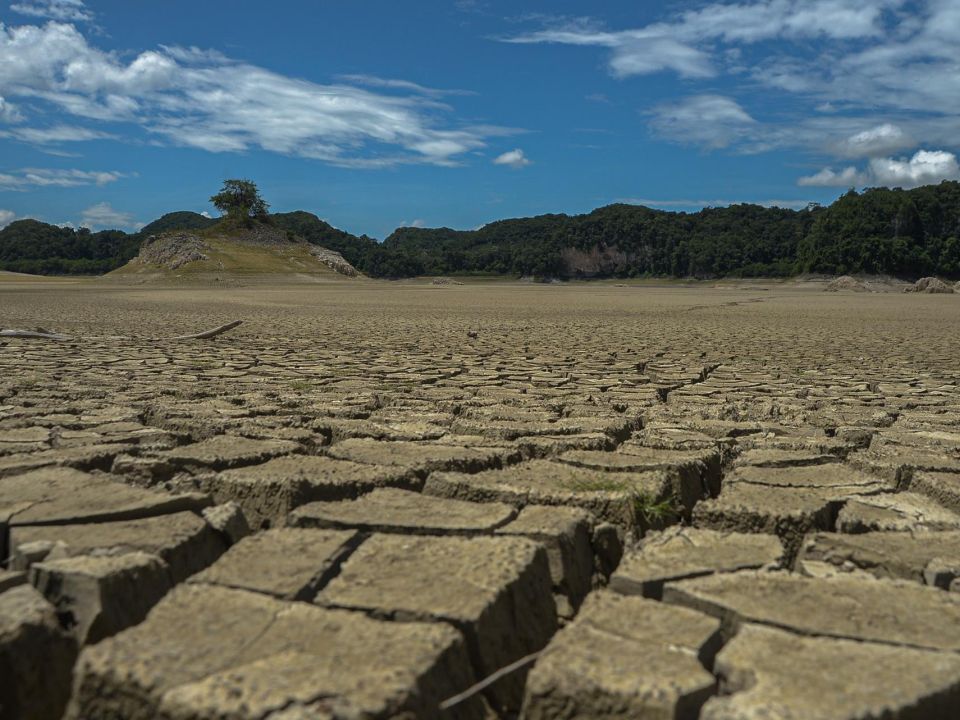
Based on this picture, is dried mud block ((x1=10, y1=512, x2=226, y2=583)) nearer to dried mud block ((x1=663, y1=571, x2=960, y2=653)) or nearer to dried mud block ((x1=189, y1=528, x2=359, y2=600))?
dried mud block ((x1=189, y1=528, x2=359, y2=600))

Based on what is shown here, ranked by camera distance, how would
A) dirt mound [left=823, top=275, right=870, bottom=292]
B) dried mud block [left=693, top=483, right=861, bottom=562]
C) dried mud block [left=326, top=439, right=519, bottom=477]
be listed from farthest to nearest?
dirt mound [left=823, top=275, right=870, bottom=292], dried mud block [left=326, top=439, right=519, bottom=477], dried mud block [left=693, top=483, right=861, bottom=562]

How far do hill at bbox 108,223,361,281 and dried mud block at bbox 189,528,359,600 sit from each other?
50.6 m

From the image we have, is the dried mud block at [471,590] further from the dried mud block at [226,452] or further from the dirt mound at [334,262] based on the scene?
the dirt mound at [334,262]

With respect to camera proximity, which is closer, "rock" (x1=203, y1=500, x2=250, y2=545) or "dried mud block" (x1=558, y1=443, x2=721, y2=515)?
"rock" (x1=203, y1=500, x2=250, y2=545)

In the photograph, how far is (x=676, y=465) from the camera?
254 centimetres

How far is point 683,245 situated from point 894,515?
302 feet

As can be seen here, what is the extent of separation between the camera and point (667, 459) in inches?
104

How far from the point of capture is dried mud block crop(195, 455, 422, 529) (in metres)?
2.18

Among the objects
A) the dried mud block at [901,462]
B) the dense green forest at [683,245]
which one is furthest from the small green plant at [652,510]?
the dense green forest at [683,245]

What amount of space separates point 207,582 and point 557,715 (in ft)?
2.48

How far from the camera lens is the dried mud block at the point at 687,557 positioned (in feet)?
5.32

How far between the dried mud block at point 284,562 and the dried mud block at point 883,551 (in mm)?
1045

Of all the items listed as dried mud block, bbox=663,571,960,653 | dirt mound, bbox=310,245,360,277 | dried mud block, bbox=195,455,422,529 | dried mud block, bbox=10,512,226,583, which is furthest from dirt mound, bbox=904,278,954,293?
dried mud block, bbox=10,512,226,583

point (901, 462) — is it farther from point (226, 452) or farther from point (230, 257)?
point (230, 257)
